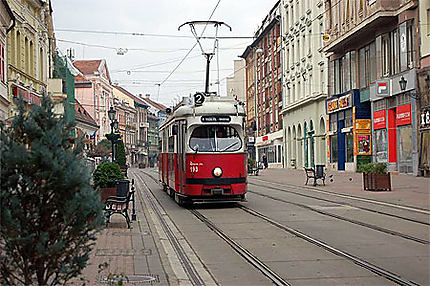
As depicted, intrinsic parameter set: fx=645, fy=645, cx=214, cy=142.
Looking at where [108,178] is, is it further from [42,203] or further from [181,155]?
[42,203]

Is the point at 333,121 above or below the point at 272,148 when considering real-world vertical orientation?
above

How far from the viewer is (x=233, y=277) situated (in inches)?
349

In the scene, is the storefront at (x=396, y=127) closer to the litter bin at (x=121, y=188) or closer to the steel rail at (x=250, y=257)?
the litter bin at (x=121, y=188)

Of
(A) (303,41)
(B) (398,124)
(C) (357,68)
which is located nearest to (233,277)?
(B) (398,124)

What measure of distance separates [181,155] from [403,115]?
68.7 feet

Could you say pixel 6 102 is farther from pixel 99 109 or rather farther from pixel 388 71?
pixel 99 109

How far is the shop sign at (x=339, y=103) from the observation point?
4572cm

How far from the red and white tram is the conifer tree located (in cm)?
1283

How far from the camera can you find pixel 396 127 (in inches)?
1510

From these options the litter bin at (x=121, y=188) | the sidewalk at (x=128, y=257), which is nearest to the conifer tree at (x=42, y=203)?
the sidewalk at (x=128, y=257)

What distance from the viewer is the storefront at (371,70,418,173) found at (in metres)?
35.2

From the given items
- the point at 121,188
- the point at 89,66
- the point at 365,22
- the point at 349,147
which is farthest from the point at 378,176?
the point at 89,66

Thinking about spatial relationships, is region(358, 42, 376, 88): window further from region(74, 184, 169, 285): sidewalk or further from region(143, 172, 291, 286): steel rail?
region(74, 184, 169, 285): sidewalk

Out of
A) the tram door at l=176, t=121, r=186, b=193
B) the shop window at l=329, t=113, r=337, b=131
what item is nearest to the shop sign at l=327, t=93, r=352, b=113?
the shop window at l=329, t=113, r=337, b=131
